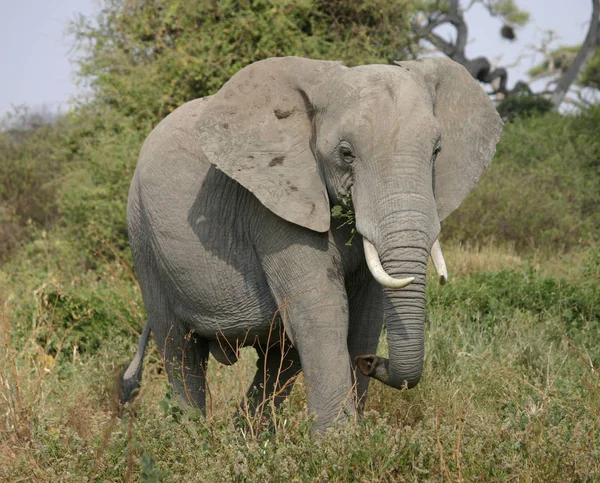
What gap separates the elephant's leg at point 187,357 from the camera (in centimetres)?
543

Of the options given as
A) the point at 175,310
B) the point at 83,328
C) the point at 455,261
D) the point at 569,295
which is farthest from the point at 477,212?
the point at 175,310

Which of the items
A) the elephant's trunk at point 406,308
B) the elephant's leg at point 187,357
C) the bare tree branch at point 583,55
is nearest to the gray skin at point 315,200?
the elephant's trunk at point 406,308

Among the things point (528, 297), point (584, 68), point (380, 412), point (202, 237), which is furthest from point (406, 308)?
point (584, 68)

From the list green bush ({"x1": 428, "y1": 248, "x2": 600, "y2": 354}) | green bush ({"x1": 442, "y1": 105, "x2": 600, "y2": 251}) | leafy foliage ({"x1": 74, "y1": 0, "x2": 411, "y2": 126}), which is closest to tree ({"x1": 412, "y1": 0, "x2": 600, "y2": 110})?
green bush ({"x1": 442, "y1": 105, "x2": 600, "y2": 251})

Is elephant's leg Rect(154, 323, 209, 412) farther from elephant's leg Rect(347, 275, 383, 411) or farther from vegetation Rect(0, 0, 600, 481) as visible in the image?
elephant's leg Rect(347, 275, 383, 411)

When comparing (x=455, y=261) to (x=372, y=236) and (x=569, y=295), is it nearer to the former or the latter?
(x=569, y=295)

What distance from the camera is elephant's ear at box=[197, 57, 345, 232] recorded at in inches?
173

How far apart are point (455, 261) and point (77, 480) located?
242 inches

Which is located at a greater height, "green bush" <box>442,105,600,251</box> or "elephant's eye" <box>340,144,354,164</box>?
"elephant's eye" <box>340,144,354,164</box>

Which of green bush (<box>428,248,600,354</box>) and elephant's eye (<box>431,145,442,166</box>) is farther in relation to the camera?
green bush (<box>428,248,600,354</box>)

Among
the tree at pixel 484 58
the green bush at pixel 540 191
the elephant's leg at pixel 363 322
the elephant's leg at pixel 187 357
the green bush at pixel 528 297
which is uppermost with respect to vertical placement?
the elephant's leg at pixel 363 322

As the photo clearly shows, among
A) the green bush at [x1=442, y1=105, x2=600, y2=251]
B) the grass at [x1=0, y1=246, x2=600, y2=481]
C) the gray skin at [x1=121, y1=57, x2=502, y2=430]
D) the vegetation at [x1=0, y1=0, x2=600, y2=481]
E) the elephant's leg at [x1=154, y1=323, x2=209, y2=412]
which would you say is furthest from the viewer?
the green bush at [x1=442, y1=105, x2=600, y2=251]

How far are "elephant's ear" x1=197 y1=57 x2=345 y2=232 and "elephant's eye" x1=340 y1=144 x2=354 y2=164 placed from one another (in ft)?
0.75

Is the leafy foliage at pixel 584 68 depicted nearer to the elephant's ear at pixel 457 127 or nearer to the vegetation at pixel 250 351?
the vegetation at pixel 250 351
